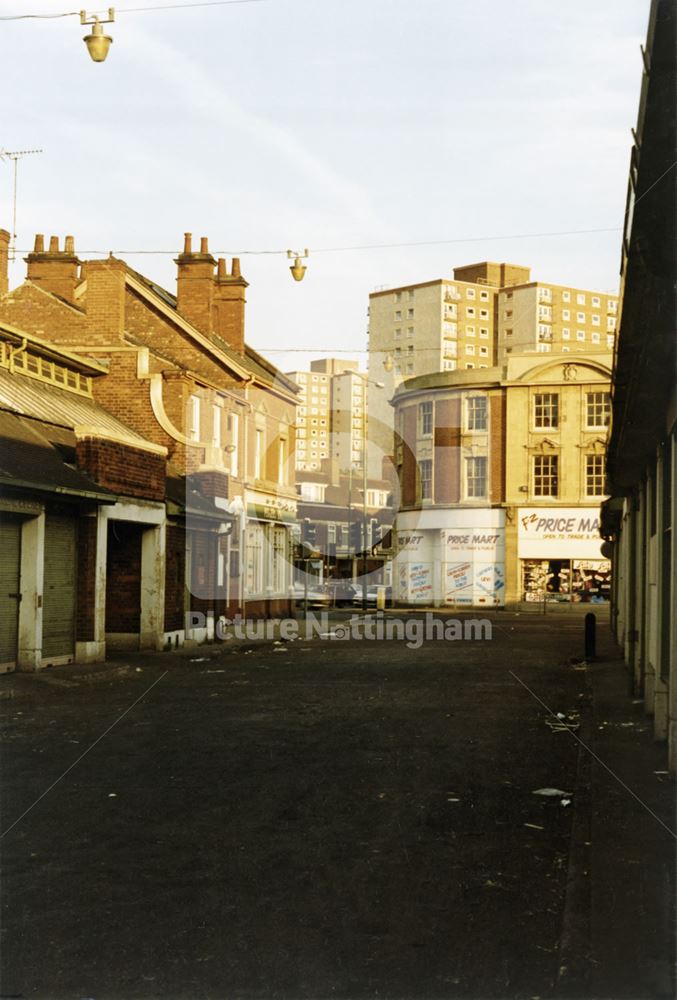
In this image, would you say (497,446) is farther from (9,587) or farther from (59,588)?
(9,587)

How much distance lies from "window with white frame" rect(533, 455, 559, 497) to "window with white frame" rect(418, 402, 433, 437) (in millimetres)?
6101

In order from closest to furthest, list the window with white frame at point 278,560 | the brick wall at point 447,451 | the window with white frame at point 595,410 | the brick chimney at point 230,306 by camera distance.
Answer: the brick chimney at point 230,306 → the window with white frame at point 278,560 → the window with white frame at point 595,410 → the brick wall at point 447,451

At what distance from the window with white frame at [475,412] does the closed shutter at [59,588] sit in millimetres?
36514

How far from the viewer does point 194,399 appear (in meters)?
30.2

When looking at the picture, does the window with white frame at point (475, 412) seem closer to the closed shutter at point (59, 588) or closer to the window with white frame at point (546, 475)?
the window with white frame at point (546, 475)

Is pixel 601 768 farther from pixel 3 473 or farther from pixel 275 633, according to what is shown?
pixel 275 633

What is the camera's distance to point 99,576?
19828mm

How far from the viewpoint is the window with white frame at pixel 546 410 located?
5256 centimetres

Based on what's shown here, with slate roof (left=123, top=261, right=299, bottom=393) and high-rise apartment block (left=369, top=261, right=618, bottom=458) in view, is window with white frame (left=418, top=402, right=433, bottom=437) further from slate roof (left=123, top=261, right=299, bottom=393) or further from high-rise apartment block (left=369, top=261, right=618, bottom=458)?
high-rise apartment block (left=369, top=261, right=618, bottom=458)

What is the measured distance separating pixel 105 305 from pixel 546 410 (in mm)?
30583

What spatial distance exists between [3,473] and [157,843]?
32.4ft

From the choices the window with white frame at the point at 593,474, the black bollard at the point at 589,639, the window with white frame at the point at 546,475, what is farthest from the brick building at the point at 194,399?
the window with white frame at the point at 593,474

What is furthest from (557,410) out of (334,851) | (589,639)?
(334,851)

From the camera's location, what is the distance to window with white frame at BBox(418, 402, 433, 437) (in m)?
55.3
